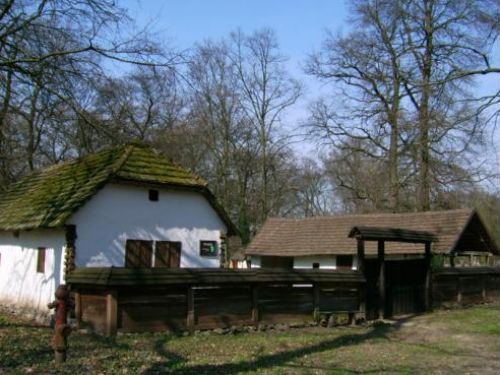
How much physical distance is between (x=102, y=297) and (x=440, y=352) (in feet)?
23.4

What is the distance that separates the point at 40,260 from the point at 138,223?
316 centimetres

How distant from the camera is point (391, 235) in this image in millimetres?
18000

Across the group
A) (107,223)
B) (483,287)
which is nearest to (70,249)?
(107,223)

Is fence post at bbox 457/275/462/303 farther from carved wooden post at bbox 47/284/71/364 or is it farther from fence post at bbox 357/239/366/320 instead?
carved wooden post at bbox 47/284/71/364

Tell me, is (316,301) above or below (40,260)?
below

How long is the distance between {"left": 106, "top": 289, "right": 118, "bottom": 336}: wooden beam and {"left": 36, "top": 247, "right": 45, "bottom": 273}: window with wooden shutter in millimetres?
6306

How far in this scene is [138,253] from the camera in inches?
747

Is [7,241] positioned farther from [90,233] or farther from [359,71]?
[359,71]

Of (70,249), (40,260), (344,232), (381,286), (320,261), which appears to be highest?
(344,232)

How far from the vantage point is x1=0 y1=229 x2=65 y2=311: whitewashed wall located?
58.6 feet

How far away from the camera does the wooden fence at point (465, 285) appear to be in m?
21.2

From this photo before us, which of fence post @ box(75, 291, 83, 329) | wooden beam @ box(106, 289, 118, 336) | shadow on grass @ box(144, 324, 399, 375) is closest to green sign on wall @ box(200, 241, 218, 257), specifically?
fence post @ box(75, 291, 83, 329)

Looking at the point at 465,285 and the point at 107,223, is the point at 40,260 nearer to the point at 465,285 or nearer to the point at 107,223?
the point at 107,223

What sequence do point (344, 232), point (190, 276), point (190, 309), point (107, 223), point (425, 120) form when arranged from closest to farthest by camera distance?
point (190, 276)
point (190, 309)
point (425, 120)
point (107, 223)
point (344, 232)
